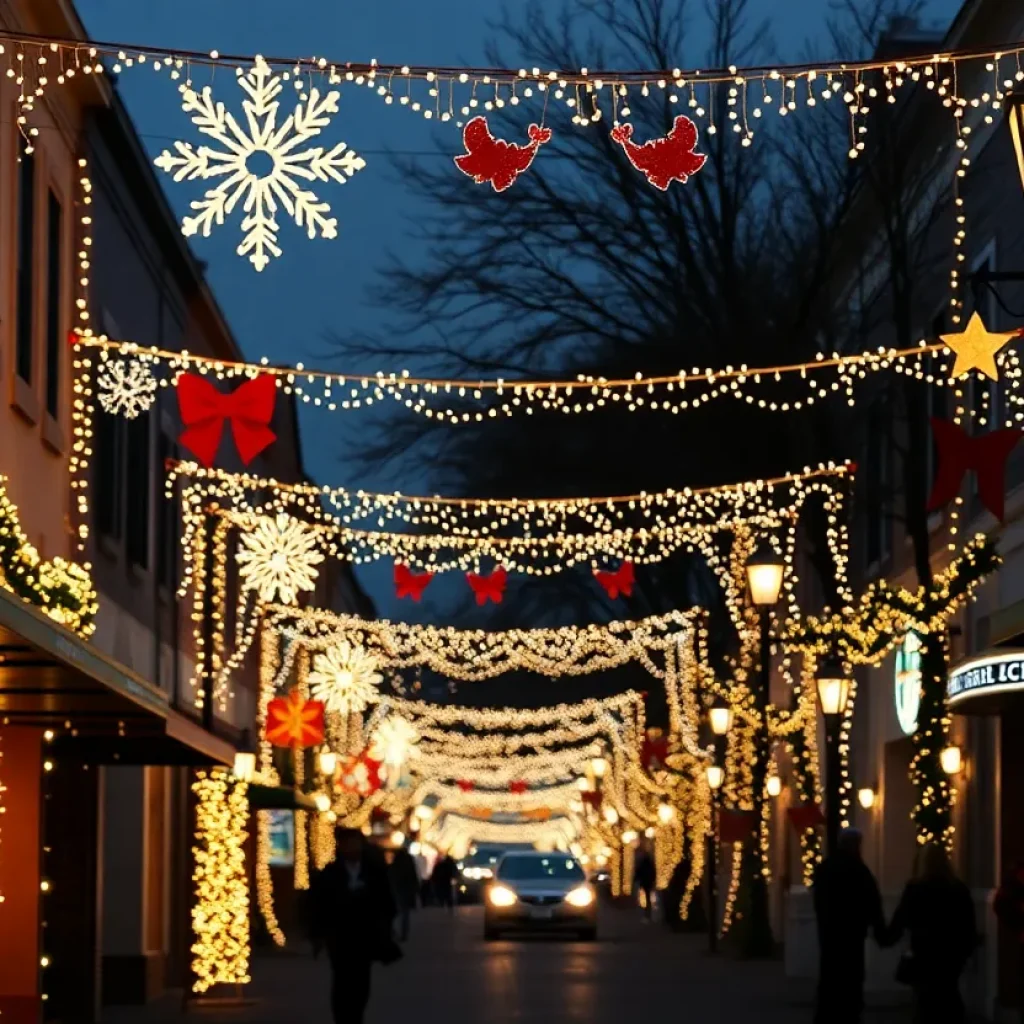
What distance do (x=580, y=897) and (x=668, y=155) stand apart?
1285 inches

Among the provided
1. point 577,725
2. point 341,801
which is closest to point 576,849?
point 577,725

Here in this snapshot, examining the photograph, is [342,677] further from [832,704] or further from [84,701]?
[84,701]

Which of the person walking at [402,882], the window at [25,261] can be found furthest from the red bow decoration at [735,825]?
the window at [25,261]

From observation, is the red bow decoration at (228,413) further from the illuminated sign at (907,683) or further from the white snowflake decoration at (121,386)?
the illuminated sign at (907,683)

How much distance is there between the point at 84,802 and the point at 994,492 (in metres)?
9.09

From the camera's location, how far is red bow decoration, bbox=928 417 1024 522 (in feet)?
62.3

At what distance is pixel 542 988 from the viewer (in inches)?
1136

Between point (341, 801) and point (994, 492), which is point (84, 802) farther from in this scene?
point (341, 801)

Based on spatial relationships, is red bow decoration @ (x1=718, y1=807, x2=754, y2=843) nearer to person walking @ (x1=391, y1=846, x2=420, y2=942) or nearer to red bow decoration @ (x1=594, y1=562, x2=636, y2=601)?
red bow decoration @ (x1=594, y1=562, x2=636, y2=601)

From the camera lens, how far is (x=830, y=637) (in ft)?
87.7

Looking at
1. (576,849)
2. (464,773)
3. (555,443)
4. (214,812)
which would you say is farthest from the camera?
(576,849)

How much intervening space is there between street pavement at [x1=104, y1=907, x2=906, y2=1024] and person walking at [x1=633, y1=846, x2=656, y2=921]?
14857 mm

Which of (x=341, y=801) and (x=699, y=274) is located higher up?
(x=699, y=274)

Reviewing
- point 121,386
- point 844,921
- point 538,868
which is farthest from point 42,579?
point 538,868
